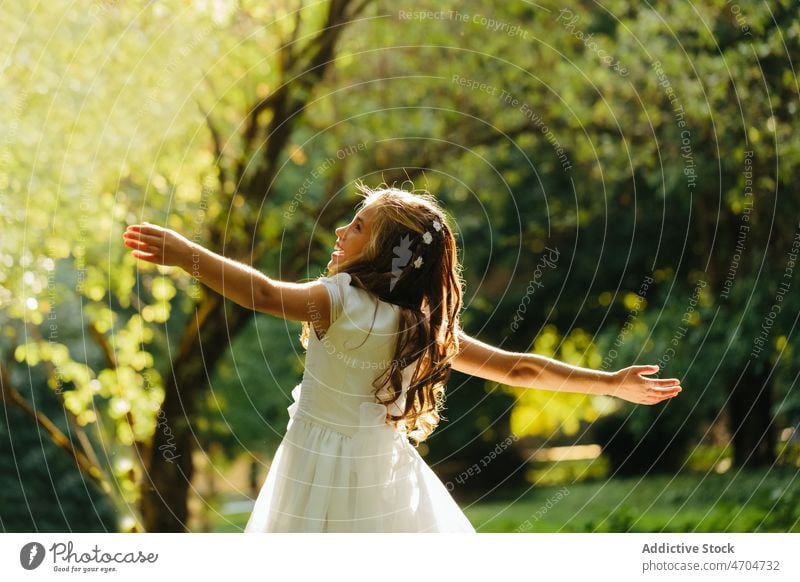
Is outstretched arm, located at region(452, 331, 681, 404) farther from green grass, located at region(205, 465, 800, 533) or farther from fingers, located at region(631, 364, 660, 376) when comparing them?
green grass, located at region(205, 465, 800, 533)

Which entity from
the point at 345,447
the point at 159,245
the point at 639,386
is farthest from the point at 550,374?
the point at 159,245

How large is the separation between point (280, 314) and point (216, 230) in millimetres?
3787

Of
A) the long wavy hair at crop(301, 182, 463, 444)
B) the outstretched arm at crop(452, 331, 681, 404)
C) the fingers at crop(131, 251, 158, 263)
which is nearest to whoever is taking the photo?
the fingers at crop(131, 251, 158, 263)

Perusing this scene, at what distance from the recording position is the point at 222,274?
2.56 m

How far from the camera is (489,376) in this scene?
3201 millimetres

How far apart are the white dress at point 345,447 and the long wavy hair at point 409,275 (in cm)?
5

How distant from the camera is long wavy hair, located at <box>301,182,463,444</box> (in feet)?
9.71

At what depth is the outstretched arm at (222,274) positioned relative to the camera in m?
2.52

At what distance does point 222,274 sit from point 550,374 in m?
1.18

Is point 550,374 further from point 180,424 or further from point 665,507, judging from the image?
point 665,507

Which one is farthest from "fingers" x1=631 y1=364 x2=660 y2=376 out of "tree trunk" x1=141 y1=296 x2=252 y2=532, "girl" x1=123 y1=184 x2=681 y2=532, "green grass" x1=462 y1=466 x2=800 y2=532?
"tree trunk" x1=141 y1=296 x2=252 y2=532

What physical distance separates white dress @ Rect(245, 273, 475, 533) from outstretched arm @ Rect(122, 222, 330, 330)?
13 cm
